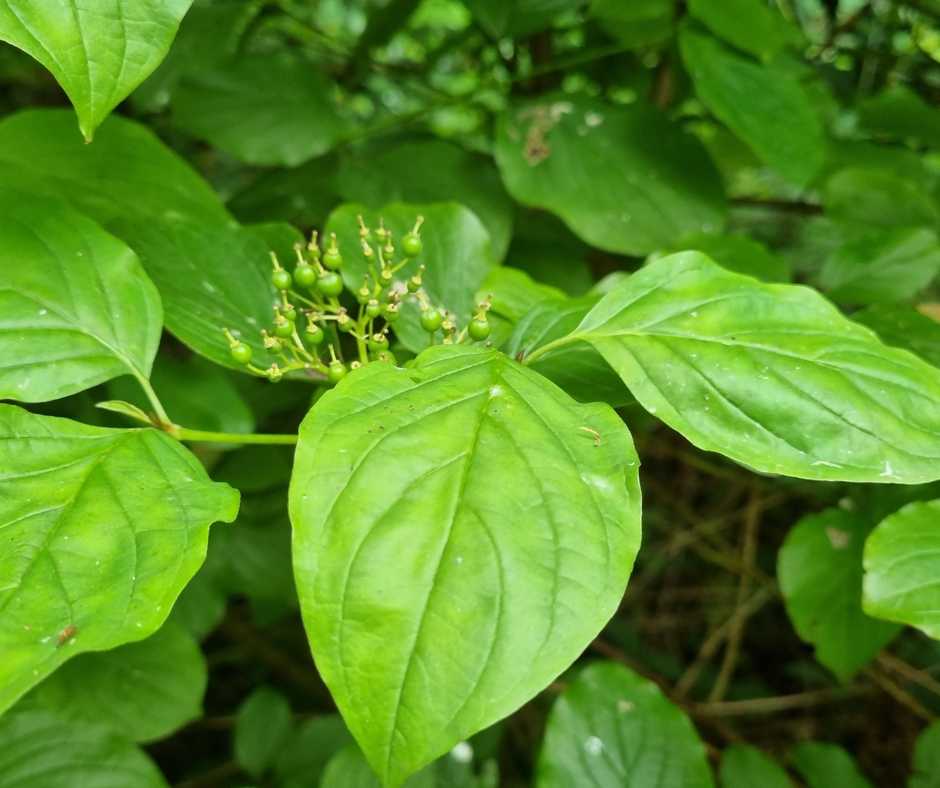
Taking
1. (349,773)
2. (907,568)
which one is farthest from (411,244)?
(349,773)

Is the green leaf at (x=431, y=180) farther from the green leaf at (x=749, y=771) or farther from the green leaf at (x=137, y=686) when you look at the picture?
the green leaf at (x=749, y=771)

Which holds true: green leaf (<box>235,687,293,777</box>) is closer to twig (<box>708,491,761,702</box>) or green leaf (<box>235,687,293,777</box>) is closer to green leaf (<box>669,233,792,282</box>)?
twig (<box>708,491,761,702</box>)

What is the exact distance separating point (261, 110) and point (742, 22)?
827 mm

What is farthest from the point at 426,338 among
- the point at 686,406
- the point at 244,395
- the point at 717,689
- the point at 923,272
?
the point at 717,689

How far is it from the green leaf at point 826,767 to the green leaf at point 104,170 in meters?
1.19

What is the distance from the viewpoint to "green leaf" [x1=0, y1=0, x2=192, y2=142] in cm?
61

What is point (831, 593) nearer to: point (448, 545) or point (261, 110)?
point (448, 545)

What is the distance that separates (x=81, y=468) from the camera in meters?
0.64

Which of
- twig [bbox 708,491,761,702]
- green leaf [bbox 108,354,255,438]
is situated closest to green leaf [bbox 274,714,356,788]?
green leaf [bbox 108,354,255,438]

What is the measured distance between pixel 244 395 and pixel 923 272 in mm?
1077

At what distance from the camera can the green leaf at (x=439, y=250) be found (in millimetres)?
955

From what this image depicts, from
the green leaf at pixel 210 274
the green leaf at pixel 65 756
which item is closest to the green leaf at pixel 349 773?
the green leaf at pixel 65 756

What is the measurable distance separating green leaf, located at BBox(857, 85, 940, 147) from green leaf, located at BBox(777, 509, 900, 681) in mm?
912

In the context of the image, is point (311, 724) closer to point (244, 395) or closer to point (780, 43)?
point (244, 395)
